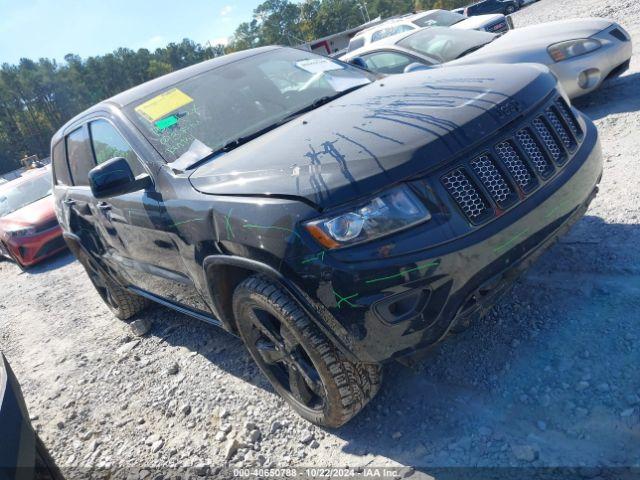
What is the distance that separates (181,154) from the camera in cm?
305

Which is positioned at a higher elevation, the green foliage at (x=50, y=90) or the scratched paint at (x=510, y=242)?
the green foliage at (x=50, y=90)

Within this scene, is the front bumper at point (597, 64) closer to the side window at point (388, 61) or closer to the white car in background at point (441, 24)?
the side window at point (388, 61)

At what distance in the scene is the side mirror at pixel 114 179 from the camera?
2.94 metres

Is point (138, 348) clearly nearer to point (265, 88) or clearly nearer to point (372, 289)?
point (265, 88)

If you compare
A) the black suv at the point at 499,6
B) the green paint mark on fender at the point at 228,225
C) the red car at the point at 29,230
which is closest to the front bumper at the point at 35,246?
the red car at the point at 29,230

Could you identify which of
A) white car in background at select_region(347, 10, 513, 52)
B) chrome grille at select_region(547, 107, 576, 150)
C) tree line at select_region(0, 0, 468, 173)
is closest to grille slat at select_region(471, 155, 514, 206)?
chrome grille at select_region(547, 107, 576, 150)

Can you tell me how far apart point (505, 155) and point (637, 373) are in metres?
1.13

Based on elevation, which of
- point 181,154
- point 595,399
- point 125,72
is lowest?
point 595,399

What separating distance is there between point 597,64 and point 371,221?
15.3ft

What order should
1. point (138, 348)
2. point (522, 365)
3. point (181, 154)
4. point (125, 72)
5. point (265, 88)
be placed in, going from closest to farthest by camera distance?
point (522, 365) → point (181, 154) → point (265, 88) → point (138, 348) → point (125, 72)

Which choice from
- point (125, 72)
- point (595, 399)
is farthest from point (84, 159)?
point (125, 72)

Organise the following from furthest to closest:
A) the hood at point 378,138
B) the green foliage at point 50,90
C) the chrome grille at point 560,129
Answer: the green foliage at point 50,90, the chrome grille at point 560,129, the hood at point 378,138

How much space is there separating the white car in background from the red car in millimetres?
6333

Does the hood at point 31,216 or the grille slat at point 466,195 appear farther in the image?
the hood at point 31,216
